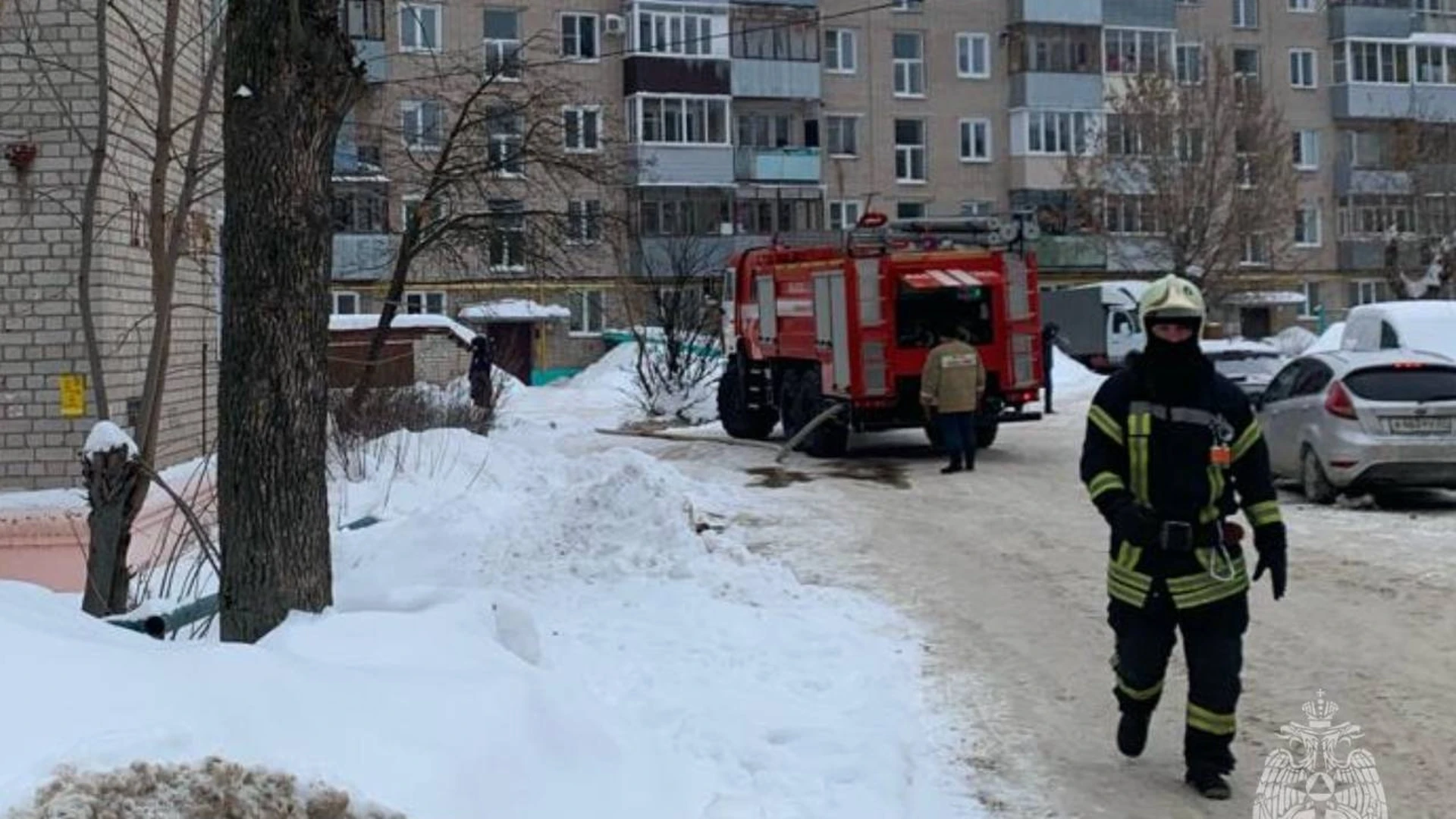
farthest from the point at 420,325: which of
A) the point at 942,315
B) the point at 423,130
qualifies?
the point at 942,315

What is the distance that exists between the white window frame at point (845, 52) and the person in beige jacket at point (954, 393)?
1471 inches

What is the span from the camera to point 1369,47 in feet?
191

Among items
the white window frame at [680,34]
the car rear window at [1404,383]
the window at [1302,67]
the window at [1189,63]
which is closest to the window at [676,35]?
the white window frame at [680,34]

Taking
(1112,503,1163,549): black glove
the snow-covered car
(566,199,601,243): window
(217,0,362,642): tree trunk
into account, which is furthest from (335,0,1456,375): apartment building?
(1112,503,1163,549): black glove

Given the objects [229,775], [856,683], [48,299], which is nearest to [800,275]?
[48,299]

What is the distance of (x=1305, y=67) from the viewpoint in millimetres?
58344

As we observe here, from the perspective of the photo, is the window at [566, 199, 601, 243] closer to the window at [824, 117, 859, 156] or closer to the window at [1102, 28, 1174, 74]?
the window at [824, 117, 859, 156]

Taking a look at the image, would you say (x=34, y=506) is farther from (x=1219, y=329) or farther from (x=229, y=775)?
(x=1219, y=329)

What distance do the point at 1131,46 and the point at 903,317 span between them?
40.7 m

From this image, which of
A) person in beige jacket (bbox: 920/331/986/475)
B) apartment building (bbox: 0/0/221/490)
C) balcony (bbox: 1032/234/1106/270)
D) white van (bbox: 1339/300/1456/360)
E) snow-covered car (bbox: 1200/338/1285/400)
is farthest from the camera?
balcony (bbox: 1032/234/1106/270)

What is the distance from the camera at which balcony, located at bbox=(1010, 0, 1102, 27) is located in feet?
176

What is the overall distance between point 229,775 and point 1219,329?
43.8m

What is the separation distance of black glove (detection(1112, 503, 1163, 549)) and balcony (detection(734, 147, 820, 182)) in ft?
147

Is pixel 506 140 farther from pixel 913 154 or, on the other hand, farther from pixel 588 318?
pixel 913 154
